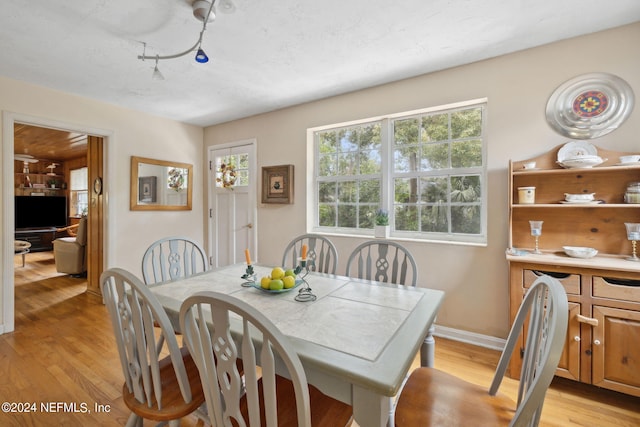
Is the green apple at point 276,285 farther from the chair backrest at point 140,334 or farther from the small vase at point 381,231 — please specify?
the small vase at point 381,231

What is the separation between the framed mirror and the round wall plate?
4245 millimetres

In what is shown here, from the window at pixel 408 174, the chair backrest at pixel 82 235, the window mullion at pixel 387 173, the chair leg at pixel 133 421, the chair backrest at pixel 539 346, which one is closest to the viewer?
the chair backrest at pixel 539 346

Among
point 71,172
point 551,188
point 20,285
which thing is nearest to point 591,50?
point 551,188

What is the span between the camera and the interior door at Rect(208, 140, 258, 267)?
389 centimetres

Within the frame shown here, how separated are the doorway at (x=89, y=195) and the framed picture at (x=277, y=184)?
194 cm

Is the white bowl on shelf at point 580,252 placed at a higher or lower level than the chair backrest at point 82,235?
higher

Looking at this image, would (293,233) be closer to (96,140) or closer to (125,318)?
(125,318)

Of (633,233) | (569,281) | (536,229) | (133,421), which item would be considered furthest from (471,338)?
(133,421)

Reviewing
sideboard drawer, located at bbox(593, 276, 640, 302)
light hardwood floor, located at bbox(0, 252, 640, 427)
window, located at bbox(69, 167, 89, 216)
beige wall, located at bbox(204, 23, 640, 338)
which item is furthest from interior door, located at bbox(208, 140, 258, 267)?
window, located at bbox(69, 167, 89, 216)

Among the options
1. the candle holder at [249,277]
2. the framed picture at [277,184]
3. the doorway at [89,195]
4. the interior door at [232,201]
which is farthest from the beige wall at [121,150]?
the candle holder at [249,277]

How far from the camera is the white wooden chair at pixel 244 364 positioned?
0.76m

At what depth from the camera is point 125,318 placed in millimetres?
1132

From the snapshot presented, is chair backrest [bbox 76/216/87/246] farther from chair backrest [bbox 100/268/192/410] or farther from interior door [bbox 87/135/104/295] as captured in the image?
chair backrest [bbox 100/268/192/410]

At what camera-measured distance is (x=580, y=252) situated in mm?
1862
